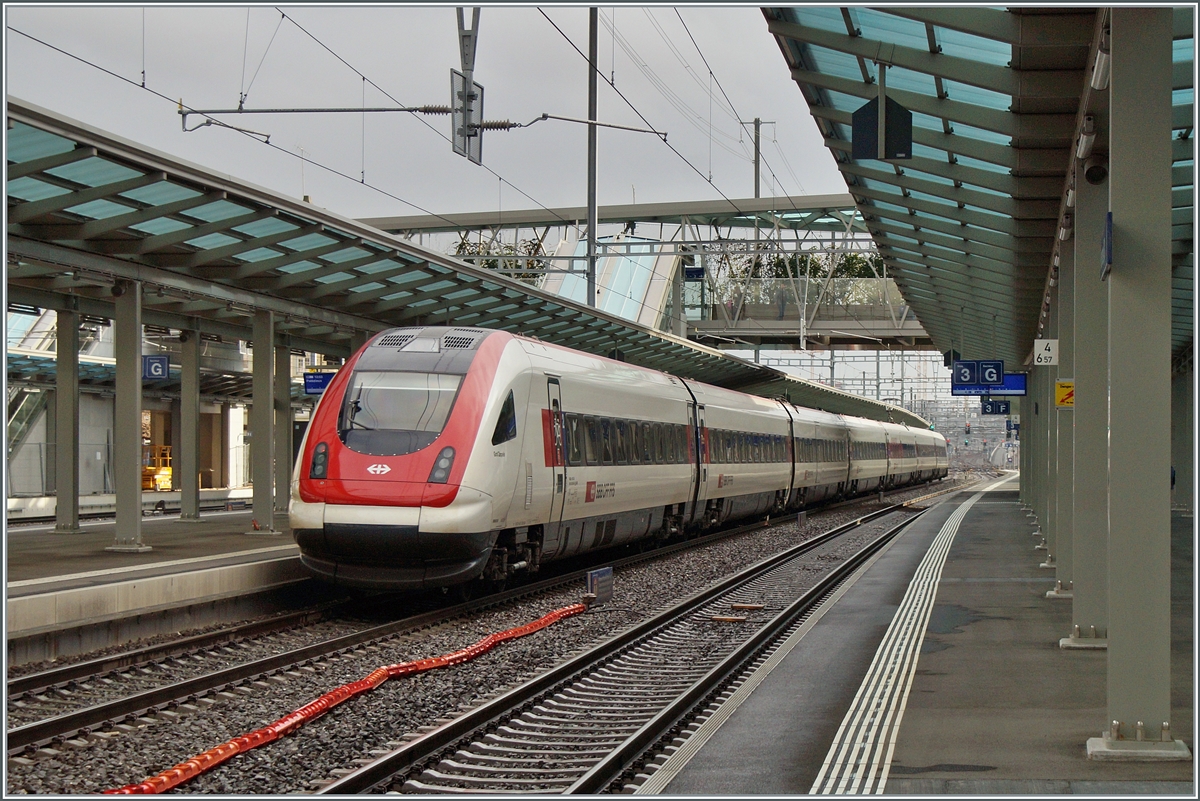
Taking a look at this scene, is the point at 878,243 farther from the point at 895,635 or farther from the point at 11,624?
the point at 11,624

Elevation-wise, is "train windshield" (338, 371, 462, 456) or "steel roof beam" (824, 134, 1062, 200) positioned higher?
"steel roof beam" (824, 134, 1062, 200)

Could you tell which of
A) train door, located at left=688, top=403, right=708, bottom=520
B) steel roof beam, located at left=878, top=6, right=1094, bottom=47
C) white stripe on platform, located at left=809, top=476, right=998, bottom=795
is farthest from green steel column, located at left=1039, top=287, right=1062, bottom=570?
steel roof beam, located at left=878, top=6, right=1094, bottom=47

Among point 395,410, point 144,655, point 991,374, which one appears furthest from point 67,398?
point 991,374

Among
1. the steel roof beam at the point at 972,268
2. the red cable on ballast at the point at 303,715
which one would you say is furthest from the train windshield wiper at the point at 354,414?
the steel roof beam at the point at 972,268

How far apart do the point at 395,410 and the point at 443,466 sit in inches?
35.6

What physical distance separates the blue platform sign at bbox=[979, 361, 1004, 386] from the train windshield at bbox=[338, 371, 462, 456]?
1782 centimetres

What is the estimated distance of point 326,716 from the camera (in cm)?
794

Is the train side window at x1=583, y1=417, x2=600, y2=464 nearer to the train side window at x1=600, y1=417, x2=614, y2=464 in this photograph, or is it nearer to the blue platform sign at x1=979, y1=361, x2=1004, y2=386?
the train side window at x1=600, y1=417, x2=614, y2=464

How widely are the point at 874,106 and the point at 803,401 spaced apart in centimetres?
3011

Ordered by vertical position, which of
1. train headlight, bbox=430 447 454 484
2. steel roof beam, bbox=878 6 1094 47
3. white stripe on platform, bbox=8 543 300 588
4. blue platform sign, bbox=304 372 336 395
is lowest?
white stripe on platform, bbox=8 543 300 588

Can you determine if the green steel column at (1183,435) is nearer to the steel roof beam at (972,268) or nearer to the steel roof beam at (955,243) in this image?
the steel roof beam at (972,268)

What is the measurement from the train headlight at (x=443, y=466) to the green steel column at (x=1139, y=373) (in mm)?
6767

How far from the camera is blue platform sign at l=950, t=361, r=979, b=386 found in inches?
1083

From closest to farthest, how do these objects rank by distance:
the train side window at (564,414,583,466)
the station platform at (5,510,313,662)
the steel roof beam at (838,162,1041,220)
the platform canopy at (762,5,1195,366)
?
1. the platform canopy at (762,5,1195,366)
2. the station platform at (5,510,313,662)
3. the steel roof beam at (838,162,1041,220)
4. the train side window at (564,414,583,466)
